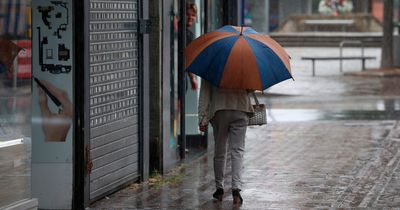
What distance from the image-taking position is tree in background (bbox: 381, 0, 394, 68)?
1187 inches

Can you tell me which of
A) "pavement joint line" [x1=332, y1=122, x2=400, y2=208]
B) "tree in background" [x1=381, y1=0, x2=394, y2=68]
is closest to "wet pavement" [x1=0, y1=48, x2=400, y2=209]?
"pavement joint line" [x1=332, y1=122, x2=400, y2=208]

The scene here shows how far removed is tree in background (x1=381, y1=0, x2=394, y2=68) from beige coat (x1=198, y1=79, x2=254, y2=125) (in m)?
21.4

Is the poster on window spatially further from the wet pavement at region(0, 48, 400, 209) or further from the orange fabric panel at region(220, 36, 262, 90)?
the orange fabric panel at region(220, 36, 262, 90)

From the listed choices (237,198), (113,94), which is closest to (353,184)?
(237,198)

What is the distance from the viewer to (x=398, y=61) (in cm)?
3098

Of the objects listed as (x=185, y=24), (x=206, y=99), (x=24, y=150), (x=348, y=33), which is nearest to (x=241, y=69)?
(x=206, y=99)

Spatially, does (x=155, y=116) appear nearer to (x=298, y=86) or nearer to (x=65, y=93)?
(x=65, y=93)

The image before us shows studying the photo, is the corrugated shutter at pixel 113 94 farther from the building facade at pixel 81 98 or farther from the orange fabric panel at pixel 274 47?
the orange fabric panel at pixel 274 47

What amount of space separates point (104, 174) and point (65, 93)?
112 centimetres

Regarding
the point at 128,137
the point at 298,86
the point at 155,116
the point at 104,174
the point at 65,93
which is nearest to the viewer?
the point at 65,93

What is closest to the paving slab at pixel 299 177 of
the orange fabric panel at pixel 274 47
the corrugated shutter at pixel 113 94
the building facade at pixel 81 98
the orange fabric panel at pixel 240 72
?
the corrugated shutter at pixel 113 94

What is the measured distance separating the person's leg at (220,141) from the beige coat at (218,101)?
8cm

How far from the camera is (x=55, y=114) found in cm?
896

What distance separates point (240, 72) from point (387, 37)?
A: 21862 millimetres
